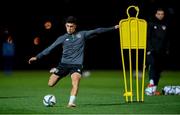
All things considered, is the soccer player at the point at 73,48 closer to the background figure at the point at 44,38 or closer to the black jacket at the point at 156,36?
the black jacket at the point at 156,36

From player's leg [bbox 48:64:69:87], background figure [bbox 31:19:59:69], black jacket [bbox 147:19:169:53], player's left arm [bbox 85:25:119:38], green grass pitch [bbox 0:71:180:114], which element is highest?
player's left arm [bbox 85:25:119:38]

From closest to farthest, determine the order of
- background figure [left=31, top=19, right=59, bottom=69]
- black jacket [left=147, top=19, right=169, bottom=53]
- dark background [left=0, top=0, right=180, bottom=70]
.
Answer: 1. black jacket [left=147, top=19, right=169, bottom=53]
2. background figure [left=31, top=19, right=59, bottom=69]
3. dark background [left=0, top=0, right=180, bottom=70]

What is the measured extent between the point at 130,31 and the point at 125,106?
1.87m

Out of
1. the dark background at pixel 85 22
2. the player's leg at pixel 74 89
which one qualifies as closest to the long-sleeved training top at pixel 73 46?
the player's leg at pixel 74 89

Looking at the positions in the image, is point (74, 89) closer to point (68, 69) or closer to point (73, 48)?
point (68, 69)

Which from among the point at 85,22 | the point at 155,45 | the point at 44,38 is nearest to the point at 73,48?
the point at 155,45

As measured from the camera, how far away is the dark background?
39531 mm

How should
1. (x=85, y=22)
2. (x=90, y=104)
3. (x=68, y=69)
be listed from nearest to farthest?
1. (x=68, y=69)
2. (x=90, y=104)
3. (x=85, y=22)

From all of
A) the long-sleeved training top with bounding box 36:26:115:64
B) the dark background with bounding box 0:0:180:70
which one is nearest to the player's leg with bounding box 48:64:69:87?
the long-sleeved training top with bounding box 36:26:115:64

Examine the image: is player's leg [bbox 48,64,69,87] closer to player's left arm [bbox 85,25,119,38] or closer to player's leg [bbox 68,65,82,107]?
player's leg [bbox 68,65,82,107]

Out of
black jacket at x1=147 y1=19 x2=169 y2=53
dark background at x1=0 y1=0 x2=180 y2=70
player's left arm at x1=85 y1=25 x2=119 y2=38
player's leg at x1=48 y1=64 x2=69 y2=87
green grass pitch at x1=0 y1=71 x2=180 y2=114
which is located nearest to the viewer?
green grass pitch at x1=0 y1=71 x2=180 y2=114

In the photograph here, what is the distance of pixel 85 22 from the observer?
39.6 meters

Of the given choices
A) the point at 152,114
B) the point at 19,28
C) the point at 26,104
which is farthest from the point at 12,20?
the point at 152,114

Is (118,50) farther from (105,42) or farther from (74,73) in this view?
(74,73)
